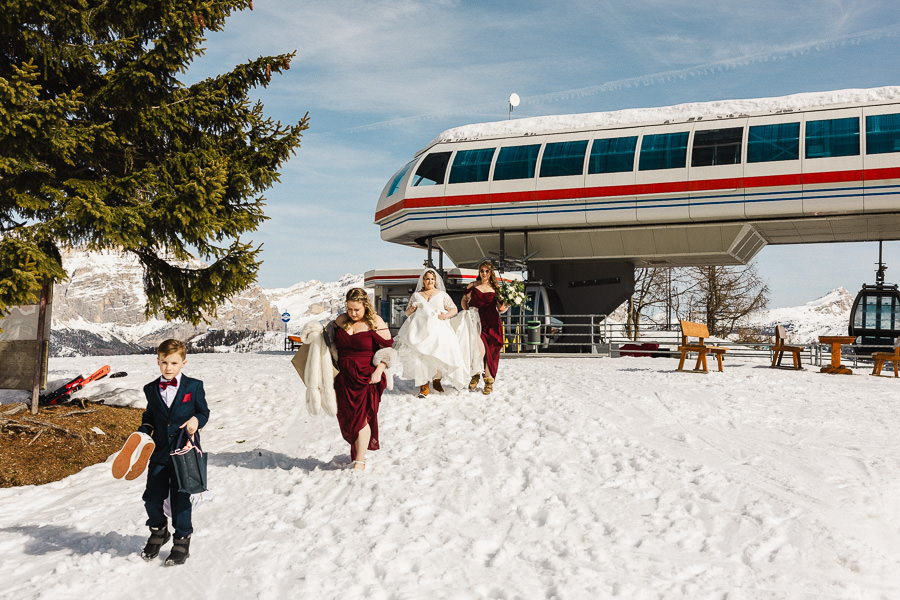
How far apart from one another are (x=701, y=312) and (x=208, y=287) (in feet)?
111

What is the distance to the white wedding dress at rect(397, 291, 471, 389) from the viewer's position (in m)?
9.47

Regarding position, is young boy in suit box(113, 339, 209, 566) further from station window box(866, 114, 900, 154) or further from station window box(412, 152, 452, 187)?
station window box(866, 114, 900, 154)

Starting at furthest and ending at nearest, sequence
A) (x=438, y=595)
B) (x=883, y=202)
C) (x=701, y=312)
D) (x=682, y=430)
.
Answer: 1. (x=701, y=312)
2. (x=883, y=202)
3. (x=682, y=430)
4. (x=438, y=595)

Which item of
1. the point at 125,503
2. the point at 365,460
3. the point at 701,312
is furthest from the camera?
the point at 701,312

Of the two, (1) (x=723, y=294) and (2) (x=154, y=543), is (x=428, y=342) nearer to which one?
(2) (x=154, y=543)

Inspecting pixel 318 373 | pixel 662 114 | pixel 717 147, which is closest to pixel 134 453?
pixel 318 373

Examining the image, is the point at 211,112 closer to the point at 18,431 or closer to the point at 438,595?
the point at 18,431

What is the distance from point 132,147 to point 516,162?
39.6ft

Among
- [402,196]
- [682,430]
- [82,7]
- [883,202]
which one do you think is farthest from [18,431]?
[883,202]

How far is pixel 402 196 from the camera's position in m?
20.8

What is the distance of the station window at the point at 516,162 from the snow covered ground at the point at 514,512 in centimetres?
1111

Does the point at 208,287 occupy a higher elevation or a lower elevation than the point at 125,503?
higher

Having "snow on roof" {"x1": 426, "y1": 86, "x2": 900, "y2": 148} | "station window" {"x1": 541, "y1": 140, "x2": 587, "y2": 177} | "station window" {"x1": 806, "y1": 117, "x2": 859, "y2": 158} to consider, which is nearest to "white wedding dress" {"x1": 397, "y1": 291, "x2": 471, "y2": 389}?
"station window" {"x1": 541, "y1": 140, "x2": 587, "y2": 177}

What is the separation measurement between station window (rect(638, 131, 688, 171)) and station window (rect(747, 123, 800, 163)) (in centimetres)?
165
